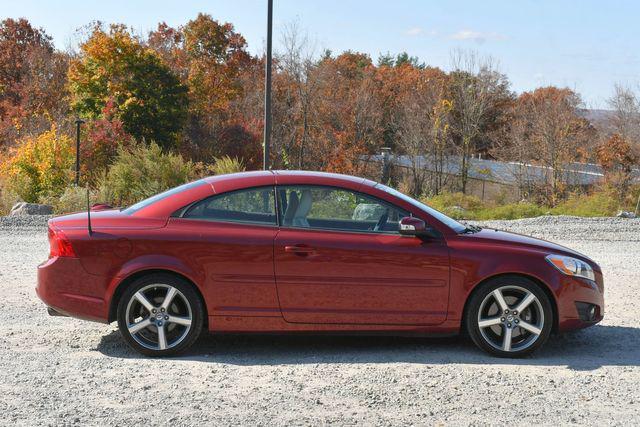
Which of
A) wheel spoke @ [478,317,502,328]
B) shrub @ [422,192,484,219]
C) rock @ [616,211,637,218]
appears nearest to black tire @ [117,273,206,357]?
wheel spoke @ [478,317,502,328]

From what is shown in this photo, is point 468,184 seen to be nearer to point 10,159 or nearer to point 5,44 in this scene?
point 10,159

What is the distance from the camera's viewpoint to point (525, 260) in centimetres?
621

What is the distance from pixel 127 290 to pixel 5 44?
57061 millimetres

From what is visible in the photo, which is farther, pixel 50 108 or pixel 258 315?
pixel 50 108

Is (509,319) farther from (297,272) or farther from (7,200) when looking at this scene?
(7,200)

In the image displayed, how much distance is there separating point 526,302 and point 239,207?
96.1 inches

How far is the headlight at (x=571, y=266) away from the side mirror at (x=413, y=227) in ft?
3.43

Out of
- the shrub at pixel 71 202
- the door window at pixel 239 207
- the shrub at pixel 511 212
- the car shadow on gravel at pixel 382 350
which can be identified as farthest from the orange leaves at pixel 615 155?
the door window at pixel 239 207

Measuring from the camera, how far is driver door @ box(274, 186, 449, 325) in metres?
6.09

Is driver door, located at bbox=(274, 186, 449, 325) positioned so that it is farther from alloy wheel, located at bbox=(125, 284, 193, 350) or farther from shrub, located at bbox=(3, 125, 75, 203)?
shrub, located at bbox=(3, 125, 75, 203)

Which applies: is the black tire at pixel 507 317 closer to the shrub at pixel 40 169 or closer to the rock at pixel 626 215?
the rock at pixel 626 215

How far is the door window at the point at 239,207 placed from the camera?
6.24 m

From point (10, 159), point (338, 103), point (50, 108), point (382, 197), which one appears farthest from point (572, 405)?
point (50, 108)

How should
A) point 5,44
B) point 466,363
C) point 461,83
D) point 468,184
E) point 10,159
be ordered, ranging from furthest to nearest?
1. point 5,44
2. point 461,83
3. point 468,184
4. point 10,159
5. point 466,363
